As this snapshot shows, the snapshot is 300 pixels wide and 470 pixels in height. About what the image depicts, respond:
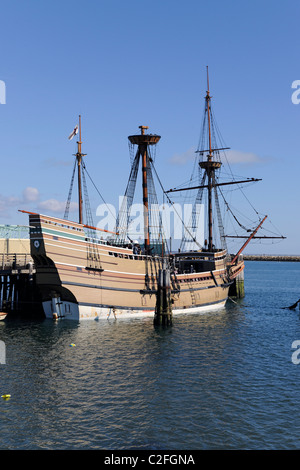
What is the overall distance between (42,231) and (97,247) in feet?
19.2

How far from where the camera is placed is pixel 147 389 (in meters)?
23.8

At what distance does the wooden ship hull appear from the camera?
4044 centimetres

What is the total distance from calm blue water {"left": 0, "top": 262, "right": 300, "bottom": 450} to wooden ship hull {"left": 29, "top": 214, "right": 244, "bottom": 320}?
3525 millimetres

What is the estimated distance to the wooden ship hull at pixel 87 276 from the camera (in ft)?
133

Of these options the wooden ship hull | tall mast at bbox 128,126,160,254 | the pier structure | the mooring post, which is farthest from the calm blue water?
tall mast at bbox 128,126,160,254

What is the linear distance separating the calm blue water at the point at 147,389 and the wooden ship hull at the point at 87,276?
352 centimetres

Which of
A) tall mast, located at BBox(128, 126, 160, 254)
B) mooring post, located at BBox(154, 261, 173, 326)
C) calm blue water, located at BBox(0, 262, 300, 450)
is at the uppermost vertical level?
tall mast, located at BBox(128, 126, 160, 254)

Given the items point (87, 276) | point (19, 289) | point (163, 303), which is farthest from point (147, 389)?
point (19, 289)

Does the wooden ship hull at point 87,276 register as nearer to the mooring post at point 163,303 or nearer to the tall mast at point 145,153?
the mooring post at point 163,303

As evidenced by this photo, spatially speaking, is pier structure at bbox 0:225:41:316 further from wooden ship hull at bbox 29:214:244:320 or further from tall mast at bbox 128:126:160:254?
tall mast at bbox 128:126:160:254
